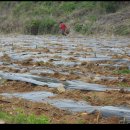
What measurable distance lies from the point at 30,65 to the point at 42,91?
2.78 m

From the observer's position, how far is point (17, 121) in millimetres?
3924

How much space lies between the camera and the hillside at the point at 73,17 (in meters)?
24.1

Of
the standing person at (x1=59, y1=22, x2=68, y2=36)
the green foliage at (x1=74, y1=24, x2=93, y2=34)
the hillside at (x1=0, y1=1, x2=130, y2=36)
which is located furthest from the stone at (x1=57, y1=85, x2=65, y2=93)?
the green foliage at (x1=74, y1=24, x2=93, y2=34)

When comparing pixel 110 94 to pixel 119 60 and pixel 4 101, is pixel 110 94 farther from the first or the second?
pixel 119 60

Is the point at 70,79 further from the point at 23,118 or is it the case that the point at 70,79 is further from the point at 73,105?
the point at 23,118

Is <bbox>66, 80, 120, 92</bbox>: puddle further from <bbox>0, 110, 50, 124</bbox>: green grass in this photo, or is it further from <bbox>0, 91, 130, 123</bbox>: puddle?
<bbox>0, 110, 50, 124</bbox>: green grass

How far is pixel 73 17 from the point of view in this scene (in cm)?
2972

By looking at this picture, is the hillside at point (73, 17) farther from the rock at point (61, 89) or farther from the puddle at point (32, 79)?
the rock at point (61, 89)

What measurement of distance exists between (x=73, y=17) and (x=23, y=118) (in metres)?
26.0

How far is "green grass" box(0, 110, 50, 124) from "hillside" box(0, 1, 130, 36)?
17877 mm

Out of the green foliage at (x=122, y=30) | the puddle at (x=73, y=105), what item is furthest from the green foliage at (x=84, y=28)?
the puddle at (x=73, y=105)
